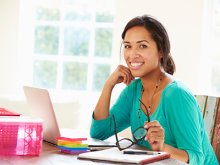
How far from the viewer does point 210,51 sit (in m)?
4.08

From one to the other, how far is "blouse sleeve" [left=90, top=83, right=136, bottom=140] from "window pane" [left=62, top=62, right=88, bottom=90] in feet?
7.14

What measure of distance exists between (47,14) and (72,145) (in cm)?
306

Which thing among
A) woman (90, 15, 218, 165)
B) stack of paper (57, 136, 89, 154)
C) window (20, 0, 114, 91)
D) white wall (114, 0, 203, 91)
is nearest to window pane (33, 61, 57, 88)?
window (20, 0, 114, 91)

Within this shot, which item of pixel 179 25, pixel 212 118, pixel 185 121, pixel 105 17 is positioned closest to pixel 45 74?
pixel 105 17

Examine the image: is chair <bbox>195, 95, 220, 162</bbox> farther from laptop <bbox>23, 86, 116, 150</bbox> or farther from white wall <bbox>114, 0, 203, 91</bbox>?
white wall <bbox>114, 0, 203, 91</bbox>

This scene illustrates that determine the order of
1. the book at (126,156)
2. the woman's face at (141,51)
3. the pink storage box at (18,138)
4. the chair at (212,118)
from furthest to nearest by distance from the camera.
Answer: the chair at (212,118) → the woman's face at (141,51) → the pink storage box at (18,138) → the book at (126,156)

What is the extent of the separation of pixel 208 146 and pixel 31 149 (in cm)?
90

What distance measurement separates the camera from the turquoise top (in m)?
1.87

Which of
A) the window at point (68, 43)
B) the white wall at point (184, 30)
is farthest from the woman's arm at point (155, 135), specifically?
the window at point (68, 43)

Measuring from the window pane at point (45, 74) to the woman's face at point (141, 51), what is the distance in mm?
2508

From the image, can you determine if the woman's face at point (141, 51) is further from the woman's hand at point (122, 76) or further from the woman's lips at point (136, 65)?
the woman's hand at point (122, 76)

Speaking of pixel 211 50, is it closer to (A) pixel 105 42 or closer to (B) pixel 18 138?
(A) pixel 105 42

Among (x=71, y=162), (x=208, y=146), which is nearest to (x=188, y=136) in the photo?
(x=208, y=146)

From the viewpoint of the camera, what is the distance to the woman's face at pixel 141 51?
2.13 m
